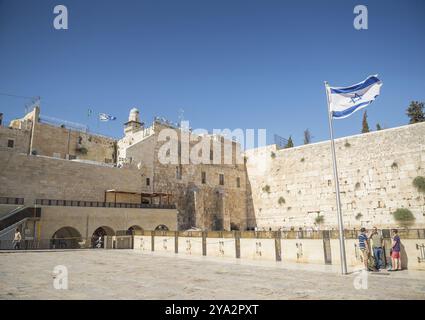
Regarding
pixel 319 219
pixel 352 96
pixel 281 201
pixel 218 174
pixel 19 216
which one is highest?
pixel 218 174

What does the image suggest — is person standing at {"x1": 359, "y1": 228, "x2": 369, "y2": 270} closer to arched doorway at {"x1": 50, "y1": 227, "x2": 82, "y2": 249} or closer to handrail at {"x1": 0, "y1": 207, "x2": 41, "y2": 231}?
arched doorway at {"x1": 50, "y1": 227, "x2": 82, "y2": 249}

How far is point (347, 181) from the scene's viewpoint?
28219 mm

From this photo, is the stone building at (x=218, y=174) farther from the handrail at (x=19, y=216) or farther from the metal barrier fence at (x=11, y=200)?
the handrail at (x=19, y=216)

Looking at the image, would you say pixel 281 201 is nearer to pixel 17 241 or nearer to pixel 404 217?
pixel 404 217

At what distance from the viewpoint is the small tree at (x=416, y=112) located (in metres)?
30.8

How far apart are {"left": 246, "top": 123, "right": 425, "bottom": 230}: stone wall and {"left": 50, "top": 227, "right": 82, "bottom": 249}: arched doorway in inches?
781

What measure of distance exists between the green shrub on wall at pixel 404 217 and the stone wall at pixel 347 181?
1.07ft

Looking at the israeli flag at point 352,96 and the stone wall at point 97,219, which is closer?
the israeli flag at point 352,96

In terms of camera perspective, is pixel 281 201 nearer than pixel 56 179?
No

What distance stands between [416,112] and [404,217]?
42.5ft

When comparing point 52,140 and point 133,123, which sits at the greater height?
point 133,123

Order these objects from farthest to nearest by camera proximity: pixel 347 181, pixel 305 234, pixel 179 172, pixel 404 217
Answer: pixel 179 172 → pixel 347 181 → pixel 404 217 → pixel 305 234

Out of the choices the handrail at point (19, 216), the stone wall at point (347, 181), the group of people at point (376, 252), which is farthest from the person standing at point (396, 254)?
the handrail at point (19, 216)

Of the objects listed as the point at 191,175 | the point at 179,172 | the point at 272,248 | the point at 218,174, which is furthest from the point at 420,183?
the point at 179,172
